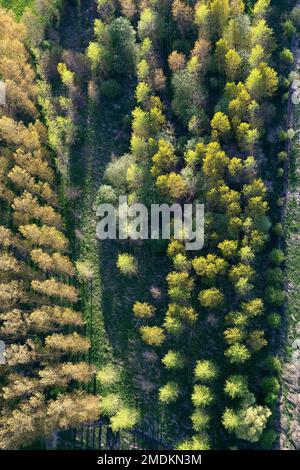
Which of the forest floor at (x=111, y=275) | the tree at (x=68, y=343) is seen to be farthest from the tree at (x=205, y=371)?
the tree at (x=68, y=343)

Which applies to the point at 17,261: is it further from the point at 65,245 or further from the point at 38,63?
the point at 38,63

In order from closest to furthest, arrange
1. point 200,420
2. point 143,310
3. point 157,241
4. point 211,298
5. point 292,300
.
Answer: point 200,420, point 211,298, point 143,310, point 292,300, point 157,241

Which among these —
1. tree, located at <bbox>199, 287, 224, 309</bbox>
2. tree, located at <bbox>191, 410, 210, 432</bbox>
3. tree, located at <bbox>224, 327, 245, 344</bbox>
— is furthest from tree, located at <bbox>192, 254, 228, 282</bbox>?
tree, located at <bbox>191, 410, 210, 432</bbox>

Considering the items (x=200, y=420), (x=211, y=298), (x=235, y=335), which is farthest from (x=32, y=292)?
(x=235, y=335)

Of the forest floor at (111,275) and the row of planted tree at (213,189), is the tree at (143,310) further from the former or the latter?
the forest floor at (111,275)

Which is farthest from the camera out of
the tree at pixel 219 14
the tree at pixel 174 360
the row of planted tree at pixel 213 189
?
the tree at pixel 219 14

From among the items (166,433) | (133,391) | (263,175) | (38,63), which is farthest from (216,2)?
(166,433)

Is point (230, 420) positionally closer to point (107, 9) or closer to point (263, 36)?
point (263, 36)
